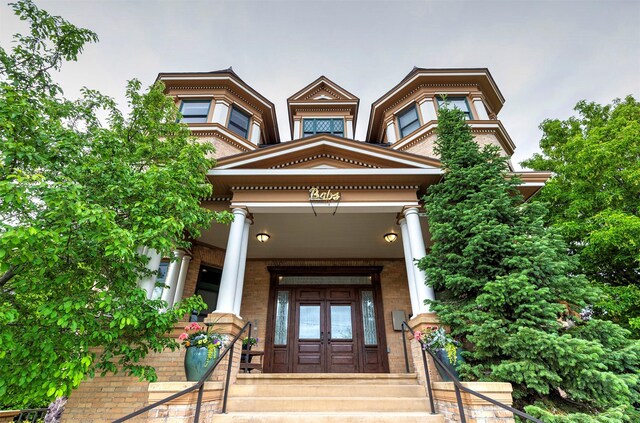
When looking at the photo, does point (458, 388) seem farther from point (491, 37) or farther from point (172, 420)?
point (491, 37)

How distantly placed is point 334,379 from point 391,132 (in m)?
8.86

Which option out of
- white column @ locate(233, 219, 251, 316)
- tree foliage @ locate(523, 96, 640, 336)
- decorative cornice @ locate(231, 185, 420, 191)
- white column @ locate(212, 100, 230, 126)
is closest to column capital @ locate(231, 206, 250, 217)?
white column @ locate(233, 219, 251, 316)

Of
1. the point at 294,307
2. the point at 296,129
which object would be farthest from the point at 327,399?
the point at 296,129

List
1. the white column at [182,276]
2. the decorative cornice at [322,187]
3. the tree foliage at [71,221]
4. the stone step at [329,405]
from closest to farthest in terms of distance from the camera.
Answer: the tree foliage at [71,221], the stone step at [329,405], the decorative cornice at [322,187], the white column at [182,276]

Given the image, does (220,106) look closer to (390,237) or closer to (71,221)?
(390,237)

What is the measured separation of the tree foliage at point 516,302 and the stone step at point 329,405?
3.05 feet

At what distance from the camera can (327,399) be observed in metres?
3.92

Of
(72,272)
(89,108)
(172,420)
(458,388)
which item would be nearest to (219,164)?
(89,108)

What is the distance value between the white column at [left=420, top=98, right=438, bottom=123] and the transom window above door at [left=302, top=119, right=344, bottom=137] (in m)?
3.17

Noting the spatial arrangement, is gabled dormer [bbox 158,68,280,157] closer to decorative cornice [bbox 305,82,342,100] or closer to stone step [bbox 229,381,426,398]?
decorative cornice [bbox 305,82,342,100]

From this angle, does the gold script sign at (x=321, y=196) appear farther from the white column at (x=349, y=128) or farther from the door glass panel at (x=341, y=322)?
the white column at (x=349, y=128)

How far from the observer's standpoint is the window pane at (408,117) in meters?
10.2

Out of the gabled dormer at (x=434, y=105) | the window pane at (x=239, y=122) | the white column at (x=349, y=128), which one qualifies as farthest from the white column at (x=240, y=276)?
the white column at (x=349, y=128)

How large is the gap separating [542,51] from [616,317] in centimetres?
946
